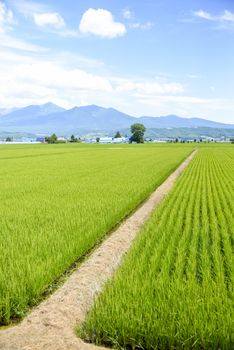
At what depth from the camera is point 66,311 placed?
19.5ft

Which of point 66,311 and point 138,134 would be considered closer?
point 66,311

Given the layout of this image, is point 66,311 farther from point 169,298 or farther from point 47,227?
point 47,227

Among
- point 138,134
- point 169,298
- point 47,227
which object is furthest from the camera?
point 138,134

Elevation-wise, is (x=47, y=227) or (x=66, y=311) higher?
(x=47, y=227)

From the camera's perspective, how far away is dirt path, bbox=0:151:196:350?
513 cm

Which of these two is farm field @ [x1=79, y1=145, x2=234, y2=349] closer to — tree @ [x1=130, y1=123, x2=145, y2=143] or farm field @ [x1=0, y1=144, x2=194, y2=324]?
farm field @ [x1=0, y1=144, x2=194, y2=324]

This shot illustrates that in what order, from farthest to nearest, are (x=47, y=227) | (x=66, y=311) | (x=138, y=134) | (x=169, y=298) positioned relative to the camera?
(x=138, y=134), (x=47, y=227), (x=66, y=311), (x=169, y=298)

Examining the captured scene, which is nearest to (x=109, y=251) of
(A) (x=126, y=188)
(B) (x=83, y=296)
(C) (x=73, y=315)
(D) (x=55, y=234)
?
(D) (x=55, y=234)

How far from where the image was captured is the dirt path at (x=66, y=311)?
16.8ft

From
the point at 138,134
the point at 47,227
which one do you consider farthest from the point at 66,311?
the point at 138,134

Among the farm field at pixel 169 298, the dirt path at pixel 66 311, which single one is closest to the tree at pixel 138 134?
the farm field at pixel 169 298

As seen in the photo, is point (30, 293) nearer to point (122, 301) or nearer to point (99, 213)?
point (122, 301)

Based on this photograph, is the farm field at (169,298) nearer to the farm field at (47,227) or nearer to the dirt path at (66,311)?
the dirt path at (66,311)

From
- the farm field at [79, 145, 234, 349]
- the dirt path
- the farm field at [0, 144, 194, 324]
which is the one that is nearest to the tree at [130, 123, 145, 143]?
the farm field at [0, 144, 194, 324]
